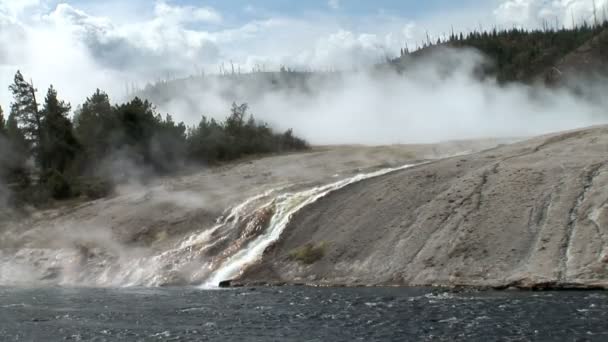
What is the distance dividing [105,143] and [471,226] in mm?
40116

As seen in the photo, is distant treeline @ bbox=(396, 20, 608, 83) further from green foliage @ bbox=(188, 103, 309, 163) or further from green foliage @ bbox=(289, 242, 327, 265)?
green foliage @ bbox=(289, 242, 327, 265)

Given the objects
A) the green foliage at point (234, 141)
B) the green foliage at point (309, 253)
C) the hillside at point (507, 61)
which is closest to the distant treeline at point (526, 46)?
the hillside at point (507, 61)

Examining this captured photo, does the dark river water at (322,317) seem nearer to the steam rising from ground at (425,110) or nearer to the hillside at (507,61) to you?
the steam rising from ground at (425,110)

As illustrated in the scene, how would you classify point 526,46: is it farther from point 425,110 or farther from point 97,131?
point 97,131

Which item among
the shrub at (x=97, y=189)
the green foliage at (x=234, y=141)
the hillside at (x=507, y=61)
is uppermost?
the hillside at (x=507, y=61)

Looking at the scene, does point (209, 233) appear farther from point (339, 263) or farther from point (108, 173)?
point (108, 173)

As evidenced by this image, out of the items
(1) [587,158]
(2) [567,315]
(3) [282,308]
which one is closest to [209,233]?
(3) [282,308]

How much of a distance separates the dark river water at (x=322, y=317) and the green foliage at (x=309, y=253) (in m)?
3.26

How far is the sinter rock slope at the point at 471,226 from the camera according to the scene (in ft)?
82.2

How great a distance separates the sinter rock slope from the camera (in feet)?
82.2

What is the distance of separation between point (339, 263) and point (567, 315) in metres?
11.6

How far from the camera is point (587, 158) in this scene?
30.9 metres

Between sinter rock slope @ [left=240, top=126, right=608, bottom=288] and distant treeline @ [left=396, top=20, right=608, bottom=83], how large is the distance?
272ft

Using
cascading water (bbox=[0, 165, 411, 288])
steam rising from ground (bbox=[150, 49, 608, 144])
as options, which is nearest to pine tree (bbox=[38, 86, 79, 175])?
cascading water (bbox=[0, 165, 411, 288])
